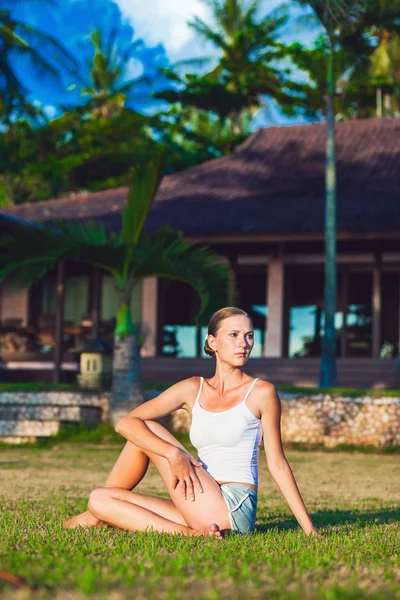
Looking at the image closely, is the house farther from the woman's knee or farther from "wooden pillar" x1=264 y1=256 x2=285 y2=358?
the woman's knee

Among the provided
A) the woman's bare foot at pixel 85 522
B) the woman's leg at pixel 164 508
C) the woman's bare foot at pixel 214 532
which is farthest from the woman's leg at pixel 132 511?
the woman's bare foot at pixel 214 532

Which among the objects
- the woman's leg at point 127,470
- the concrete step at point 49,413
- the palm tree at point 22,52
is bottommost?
the concrete step at point 49,413

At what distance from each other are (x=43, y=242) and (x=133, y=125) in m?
22.0

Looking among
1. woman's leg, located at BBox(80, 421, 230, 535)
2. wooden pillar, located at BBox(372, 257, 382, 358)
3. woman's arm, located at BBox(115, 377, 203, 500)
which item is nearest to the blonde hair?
woman's arm, located at BBox(115, 377, 203, 500)

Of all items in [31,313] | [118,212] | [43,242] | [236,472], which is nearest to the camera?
[236,472]

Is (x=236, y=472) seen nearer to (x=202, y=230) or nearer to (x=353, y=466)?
(x=353, y=466)

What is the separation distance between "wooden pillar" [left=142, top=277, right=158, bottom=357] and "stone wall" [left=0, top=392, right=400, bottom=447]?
4929 mm

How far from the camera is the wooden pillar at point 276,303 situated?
20297 mm

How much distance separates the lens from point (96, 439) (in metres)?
15.1

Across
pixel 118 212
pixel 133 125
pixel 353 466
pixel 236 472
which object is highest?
pixel 133 125

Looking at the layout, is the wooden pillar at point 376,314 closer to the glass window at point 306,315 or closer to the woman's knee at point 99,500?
the glass window at point 306,315

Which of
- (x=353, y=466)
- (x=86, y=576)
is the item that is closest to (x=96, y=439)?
(x=353, y=466)

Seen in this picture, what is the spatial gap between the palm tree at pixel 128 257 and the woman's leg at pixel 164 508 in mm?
9130

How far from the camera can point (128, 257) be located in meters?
15.1
